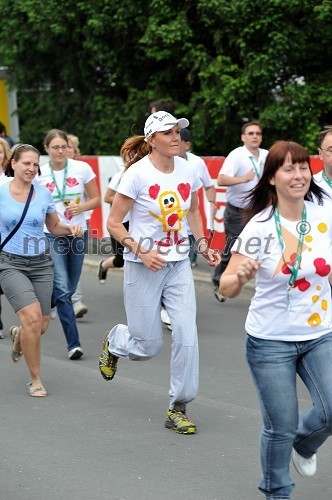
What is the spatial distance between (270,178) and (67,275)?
175 inches

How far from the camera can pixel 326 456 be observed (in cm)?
596

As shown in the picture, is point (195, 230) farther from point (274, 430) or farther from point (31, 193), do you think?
point (274, 430)

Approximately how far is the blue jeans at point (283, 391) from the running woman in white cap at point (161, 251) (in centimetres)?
168

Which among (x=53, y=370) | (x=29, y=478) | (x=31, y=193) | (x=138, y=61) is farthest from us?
(x=138, y=61)

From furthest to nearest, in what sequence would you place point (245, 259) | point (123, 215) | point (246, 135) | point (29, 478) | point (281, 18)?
1. point (281, 18)
2. point (246, 135)
3. point (123, 215)
4. point (29, 478)
5. point (245, 259)

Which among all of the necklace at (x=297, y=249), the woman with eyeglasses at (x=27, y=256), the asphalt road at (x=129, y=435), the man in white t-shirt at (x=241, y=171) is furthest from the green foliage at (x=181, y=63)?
the necklace at (x=297, y=249)

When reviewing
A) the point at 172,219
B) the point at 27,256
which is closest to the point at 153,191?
the point at 172,219

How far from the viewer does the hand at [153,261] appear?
21.0ft

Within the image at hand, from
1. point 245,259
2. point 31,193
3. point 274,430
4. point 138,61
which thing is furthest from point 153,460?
point 138,61

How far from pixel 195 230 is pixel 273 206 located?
2268 millimetres

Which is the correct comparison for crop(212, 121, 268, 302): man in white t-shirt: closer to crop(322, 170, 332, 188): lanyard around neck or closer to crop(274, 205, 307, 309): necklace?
crop(322, 170, 332, 188): lanyard around neck

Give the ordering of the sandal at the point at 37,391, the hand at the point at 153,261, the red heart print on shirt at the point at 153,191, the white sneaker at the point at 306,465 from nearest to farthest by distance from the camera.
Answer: the white sneaker at the point at 306,465
the hand at the point at 153,261
the red heart print on shirt at the point at 153,191
the sandal at the point at 37,391

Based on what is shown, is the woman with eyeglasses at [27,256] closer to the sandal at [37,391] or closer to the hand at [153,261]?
the sandal at [37,391]

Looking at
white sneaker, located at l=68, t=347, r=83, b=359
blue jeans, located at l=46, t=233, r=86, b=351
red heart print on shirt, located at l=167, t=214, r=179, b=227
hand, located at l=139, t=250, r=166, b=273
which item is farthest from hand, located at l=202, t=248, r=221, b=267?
white sneaker, located at l=68, t=347, r=83, b=359
